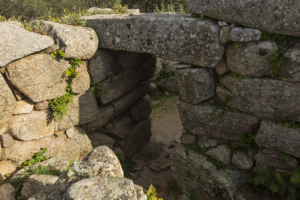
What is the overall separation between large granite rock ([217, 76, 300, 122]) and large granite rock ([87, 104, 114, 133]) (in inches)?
114

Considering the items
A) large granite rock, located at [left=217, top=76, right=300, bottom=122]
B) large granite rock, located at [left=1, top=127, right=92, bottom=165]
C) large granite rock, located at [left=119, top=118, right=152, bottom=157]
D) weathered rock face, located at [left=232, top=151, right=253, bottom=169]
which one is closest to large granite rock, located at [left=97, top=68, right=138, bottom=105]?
large granite rock, located at [left=1, top=127, right=92, bottom=165]

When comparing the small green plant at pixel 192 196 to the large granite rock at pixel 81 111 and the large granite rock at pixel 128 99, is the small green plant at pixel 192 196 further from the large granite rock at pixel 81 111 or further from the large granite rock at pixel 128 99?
the large granite rock at pixel 81 111

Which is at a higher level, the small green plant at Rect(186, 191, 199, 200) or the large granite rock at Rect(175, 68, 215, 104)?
the large granite rock at Rect(175, 68, 215, 104)

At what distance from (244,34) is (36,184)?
400 centimetres

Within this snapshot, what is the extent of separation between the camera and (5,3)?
8.53 m

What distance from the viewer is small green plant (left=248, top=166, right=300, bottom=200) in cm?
366

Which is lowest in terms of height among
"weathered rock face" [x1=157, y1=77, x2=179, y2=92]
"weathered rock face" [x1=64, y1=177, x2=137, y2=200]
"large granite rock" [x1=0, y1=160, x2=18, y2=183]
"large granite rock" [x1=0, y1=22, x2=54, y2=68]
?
"weathered rock face" [x1=157, y1=77, x2=179, y2=92]

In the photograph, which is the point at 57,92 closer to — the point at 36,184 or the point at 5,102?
the point at 5,102

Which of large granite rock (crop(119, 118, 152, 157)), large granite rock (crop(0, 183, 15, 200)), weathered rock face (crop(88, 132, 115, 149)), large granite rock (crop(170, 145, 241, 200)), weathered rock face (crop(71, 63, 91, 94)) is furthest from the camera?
large granite rock (crop(119, 118, 152, 157))

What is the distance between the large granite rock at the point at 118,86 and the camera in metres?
5.45

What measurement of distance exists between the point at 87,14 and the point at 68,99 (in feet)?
7.81

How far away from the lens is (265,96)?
12.2 ft

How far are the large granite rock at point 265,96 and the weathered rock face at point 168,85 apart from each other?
759cm

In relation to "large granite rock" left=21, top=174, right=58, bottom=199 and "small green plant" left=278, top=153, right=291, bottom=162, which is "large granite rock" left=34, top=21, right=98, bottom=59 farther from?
"small green plant" left=278, top=153, right=291, bottom=162
